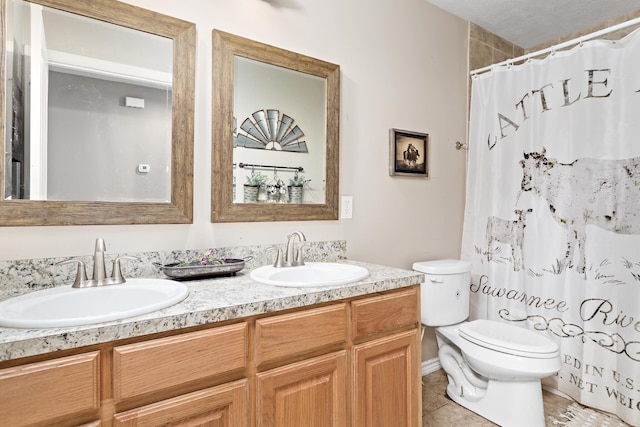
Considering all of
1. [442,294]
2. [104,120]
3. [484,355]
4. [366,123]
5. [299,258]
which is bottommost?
[484,355]

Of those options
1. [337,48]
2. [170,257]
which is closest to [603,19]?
[337,48]

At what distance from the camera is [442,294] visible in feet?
6.73

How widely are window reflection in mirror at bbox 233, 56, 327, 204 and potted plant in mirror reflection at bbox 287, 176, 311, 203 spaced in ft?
0.05

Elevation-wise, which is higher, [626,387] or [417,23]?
[417,23]

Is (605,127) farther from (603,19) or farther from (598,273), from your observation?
(603,19)

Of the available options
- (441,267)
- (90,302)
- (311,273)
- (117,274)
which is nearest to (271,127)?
(311,273)

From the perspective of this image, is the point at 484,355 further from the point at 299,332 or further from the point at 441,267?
the point at 299,332

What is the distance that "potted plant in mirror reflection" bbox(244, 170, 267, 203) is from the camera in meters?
1.61

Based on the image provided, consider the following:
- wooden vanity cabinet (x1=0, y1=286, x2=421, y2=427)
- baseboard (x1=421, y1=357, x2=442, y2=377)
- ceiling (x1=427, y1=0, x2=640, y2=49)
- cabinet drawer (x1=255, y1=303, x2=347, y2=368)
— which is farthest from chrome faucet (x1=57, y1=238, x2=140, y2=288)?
ceiling (x1=427, y1=0, x2=640, y2=49)

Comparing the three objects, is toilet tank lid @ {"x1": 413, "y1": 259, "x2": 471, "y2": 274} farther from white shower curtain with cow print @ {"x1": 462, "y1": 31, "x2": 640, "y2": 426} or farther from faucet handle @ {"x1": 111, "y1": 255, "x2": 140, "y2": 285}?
faucet handle @ {"x1": 111, "y1": 255, "x2": 140, "y2": 285}

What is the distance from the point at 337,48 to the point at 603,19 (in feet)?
6.63

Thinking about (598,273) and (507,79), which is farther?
(507,79)

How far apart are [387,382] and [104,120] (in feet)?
4.87

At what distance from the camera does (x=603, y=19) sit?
244 cm
